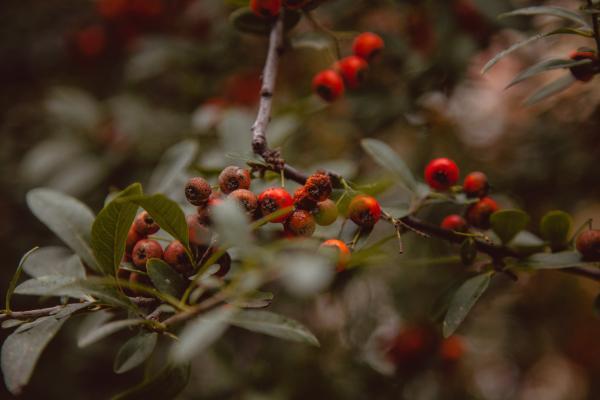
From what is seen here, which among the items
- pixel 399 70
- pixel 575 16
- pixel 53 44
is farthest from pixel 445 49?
pixel 53 44

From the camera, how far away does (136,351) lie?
103 cm

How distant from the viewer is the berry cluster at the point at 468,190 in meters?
1.36

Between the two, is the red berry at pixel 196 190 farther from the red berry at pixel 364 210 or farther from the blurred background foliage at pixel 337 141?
the blurred background foliage at pixel 337 141

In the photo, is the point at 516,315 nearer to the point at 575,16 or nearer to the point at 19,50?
the point at 575,16

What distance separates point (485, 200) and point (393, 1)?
0.93 m

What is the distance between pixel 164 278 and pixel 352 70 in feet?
3.26

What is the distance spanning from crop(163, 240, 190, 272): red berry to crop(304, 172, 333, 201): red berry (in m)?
0.30

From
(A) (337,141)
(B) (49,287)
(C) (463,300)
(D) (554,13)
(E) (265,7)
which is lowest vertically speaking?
(A) (337,141)

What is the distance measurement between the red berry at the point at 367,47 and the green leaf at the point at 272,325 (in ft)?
3.71

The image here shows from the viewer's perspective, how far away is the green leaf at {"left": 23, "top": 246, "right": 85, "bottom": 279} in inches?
50.6

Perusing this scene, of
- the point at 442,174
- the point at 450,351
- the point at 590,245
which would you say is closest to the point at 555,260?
the point at 590,245

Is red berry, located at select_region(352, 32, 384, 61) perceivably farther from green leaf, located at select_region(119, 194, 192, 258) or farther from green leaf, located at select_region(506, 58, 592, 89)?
green leaf, located at select_region(119, 194, 192, 258)

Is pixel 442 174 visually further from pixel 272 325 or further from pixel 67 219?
pixel 67 219

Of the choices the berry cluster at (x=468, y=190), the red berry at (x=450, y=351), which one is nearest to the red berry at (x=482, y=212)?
the berry cluster at (x=468, y=190)
